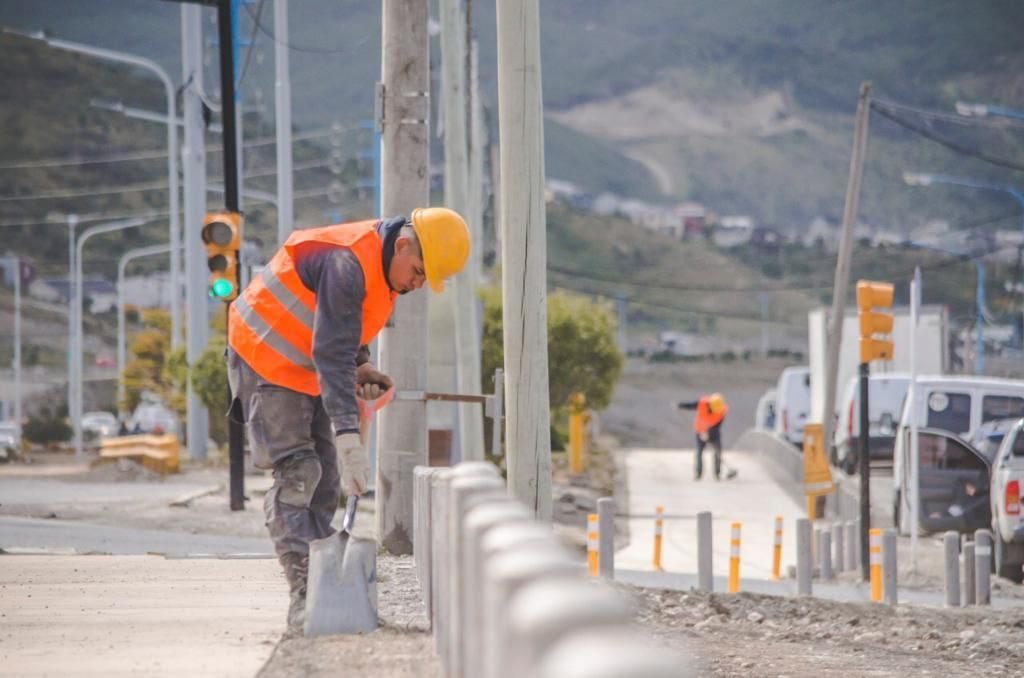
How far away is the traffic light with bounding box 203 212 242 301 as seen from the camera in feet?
57.3

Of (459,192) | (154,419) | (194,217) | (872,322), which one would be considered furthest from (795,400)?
(154,419)

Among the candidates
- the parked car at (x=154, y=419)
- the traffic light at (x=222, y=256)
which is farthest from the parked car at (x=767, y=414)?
the traffic light at (x=222, y=256)

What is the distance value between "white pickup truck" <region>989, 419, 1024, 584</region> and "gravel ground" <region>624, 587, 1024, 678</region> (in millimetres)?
3469

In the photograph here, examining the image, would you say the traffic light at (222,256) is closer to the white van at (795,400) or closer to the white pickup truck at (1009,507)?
the white pickup truck at (1009,507)

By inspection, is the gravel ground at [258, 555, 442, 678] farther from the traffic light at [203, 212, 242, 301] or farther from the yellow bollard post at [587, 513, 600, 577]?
the traffic light at [203, 212, 242, 301]

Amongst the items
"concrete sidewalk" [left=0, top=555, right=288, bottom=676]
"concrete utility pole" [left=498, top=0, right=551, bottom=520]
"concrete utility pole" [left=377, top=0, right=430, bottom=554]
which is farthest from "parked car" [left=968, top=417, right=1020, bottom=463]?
"concrete sidewalk" [left=0, top=555, right=288, bottom=676]

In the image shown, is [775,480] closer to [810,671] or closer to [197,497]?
[197,497]

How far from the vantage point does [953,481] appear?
76.1ft

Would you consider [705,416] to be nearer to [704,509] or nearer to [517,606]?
[704,509]

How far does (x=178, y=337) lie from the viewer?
49.7m

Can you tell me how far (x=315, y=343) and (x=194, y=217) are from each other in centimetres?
2976

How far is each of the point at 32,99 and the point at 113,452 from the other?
447 ft

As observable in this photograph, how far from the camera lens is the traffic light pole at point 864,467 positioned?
18.5m

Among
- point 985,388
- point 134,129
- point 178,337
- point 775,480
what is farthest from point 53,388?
point 985,388
